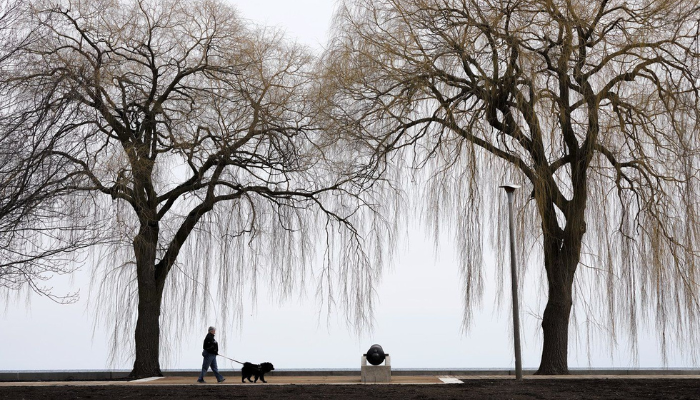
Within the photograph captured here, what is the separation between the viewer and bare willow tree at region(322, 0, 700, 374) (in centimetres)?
1250

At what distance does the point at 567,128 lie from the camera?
13.1 meters

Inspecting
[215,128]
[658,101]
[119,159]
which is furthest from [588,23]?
[119,159]

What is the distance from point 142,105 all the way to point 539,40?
24.4 feet

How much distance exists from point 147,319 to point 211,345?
1.86m

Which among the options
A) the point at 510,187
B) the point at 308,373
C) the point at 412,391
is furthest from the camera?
the point at 308,373

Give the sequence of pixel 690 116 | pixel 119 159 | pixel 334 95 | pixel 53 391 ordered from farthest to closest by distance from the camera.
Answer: pixel 334 95
pixel 119 159
pixel 690 116
pixel 53 391

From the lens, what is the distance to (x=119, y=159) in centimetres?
1373

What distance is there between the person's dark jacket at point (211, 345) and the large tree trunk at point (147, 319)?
1.63 meters

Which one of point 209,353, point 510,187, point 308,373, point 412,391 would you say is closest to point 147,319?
point 209,353

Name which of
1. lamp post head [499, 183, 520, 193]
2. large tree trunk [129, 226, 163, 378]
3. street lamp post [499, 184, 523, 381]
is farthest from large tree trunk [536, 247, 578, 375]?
large tree trunk [129, 226, 163, 378]

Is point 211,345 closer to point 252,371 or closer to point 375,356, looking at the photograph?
point 252,371

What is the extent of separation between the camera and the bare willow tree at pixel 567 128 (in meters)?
12.5

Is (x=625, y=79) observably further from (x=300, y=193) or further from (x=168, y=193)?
(x=168, y=193)

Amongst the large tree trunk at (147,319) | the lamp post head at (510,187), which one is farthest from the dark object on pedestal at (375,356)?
the large tree trunk at (147,319)
